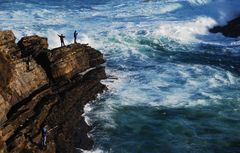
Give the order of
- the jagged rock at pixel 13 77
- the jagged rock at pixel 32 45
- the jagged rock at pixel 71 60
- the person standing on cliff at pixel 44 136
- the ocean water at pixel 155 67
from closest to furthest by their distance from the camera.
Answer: the person standing on cliff at pixel 44 136 < the jagged rock at pixel 13 77 < the ocean water at pixel 155 67 < the jagged rock at pixel 32 45 < the jagged rock at pixel 71 60

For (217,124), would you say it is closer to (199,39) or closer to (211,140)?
(211,140)

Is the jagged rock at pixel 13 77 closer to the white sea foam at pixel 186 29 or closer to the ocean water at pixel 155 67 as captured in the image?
the ocean water at pixel 155 67

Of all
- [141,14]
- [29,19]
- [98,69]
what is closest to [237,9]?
[141,14]

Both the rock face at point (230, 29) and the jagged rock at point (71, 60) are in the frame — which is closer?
the jagged rock at point (71, 60)

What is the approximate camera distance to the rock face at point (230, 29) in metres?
43.3

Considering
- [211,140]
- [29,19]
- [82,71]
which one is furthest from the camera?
[29,19]

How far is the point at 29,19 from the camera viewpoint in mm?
49219

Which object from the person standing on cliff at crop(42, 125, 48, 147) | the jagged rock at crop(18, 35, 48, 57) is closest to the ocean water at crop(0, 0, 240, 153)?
the person standing on cliff at crop(42, 125, 48, 147)

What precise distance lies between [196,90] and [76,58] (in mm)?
7430

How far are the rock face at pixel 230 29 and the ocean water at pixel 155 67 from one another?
1.08m

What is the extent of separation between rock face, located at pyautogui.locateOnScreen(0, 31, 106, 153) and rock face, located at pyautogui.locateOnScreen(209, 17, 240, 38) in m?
16.8

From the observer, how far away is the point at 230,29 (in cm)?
4447

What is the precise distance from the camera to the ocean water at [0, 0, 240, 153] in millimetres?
23547

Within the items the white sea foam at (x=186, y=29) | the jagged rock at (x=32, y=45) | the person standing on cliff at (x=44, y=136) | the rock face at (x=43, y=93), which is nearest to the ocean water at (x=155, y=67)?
the white sea foam at (x=186, y=29)
